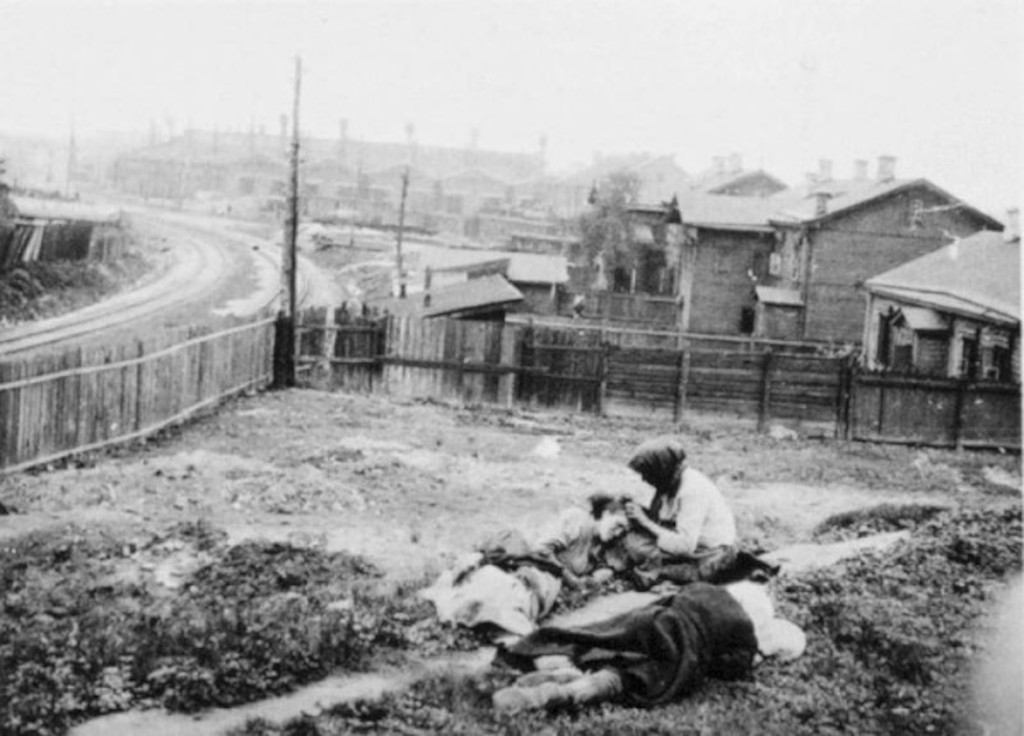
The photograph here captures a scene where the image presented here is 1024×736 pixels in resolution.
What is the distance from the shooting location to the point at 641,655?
5.83 meters

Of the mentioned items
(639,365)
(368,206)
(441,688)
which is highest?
(368,206)

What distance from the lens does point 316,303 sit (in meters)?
33.7

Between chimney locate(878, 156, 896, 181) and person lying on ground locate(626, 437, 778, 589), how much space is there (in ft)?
89.3

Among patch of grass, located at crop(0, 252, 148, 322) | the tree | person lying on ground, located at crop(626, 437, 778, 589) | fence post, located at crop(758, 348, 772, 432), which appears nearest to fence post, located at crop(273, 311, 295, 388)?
fence post, located at crop(758, 348, 772, 432)

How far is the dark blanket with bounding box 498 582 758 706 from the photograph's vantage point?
573cm

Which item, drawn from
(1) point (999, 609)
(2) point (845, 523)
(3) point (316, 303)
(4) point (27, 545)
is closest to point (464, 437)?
(2) point (845, 523)

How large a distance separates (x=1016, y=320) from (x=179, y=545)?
41.2ft

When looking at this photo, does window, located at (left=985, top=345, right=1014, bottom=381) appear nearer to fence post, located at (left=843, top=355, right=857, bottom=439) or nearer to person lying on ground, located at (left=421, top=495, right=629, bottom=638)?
fence post, located at (left=843, top=355, right=857, bottom=439)

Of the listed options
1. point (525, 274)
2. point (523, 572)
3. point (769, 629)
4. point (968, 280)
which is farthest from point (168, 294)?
point (769, 629)

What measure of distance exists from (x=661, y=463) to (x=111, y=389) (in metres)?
7.66

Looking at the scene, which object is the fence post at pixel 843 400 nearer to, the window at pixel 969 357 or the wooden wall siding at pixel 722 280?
the window at pixel 969 357

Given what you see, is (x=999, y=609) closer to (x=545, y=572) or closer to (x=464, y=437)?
(x=545, y=572)

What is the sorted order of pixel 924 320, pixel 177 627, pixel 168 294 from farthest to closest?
pixel 168 294, pixel 924 320, pixel 177 627

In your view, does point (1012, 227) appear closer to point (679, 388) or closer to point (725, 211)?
point (679, 388)
